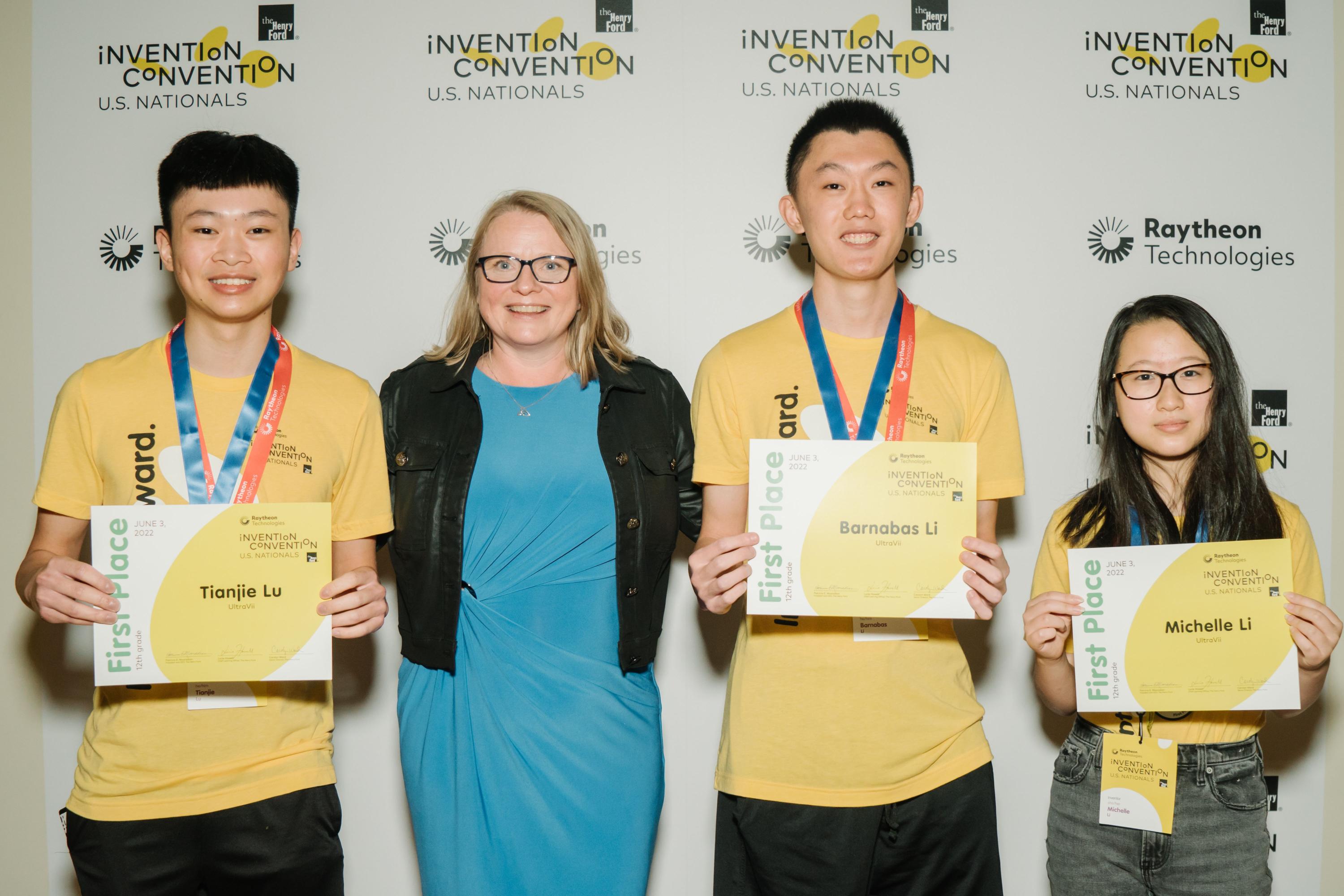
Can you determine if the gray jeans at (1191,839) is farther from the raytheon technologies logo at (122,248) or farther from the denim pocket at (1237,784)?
the raytheon technologies logo at (122,248)

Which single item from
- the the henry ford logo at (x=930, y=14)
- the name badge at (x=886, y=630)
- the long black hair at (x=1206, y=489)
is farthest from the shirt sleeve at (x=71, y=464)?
the the henry ford logo at (x=930, y=14)

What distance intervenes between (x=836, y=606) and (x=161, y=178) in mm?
1914

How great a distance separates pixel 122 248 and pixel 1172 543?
3.40 metres

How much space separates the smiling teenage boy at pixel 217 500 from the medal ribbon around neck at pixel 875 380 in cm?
112

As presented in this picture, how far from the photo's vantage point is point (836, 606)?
203cm

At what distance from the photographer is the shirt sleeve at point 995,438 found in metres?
2.24

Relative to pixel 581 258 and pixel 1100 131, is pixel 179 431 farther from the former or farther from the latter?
pixel 1100 131

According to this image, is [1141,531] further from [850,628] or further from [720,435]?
[720,435]

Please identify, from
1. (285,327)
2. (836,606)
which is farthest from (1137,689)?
(285,327)

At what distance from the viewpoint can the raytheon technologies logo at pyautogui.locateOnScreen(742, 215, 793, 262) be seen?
3.15 metres

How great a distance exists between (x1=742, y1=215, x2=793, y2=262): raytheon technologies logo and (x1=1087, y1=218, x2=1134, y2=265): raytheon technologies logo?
1.04 m

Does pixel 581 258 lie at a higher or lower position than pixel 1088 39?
lower

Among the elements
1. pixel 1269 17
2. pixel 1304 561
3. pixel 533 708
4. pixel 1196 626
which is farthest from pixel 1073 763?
pixel 1269 17

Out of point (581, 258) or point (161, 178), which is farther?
point (581, 258)
